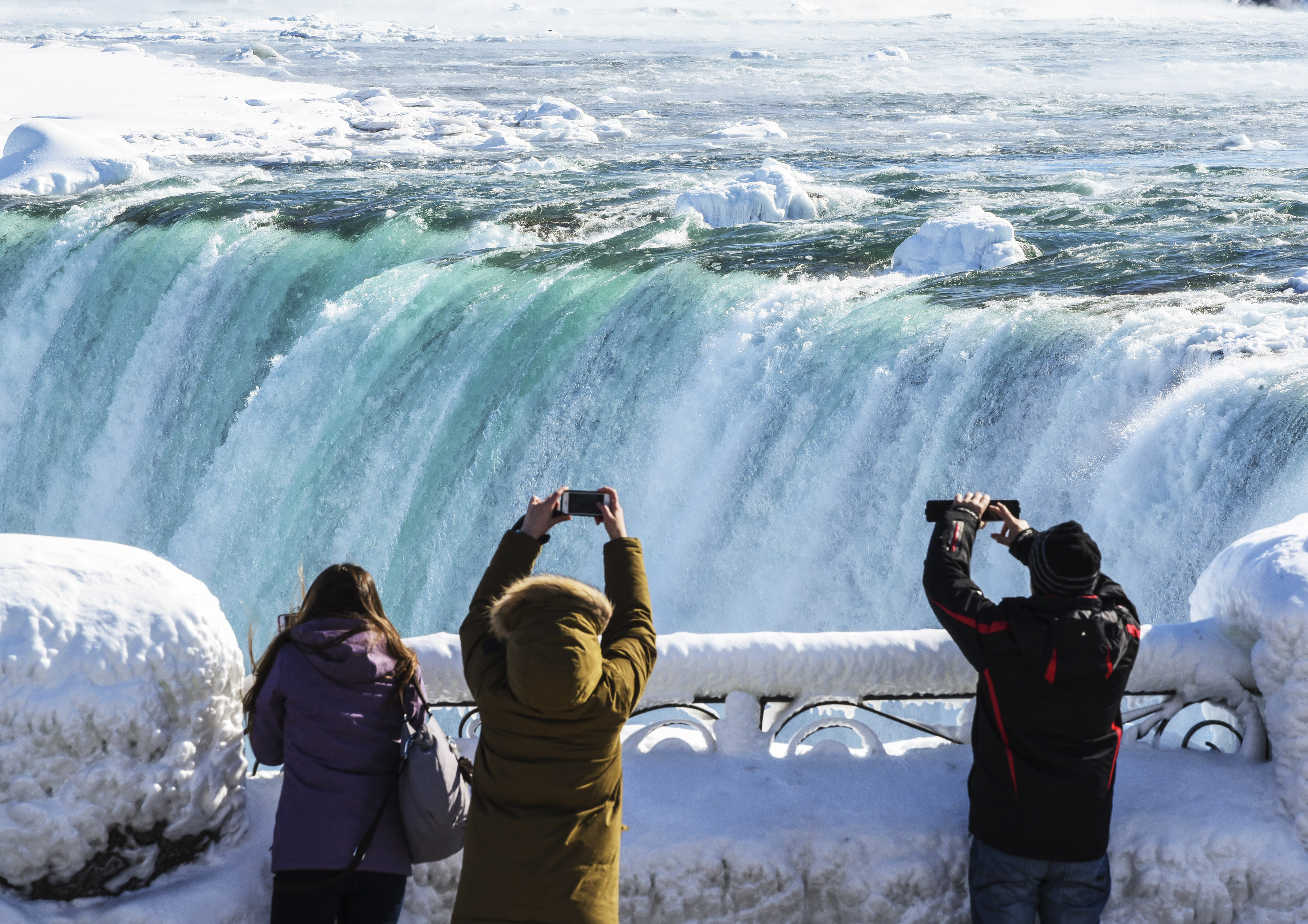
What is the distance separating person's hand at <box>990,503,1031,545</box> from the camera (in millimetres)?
3006

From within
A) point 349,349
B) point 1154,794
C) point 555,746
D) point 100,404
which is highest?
point 555,746

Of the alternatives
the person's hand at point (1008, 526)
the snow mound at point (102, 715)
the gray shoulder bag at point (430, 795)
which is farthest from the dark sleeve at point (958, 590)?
the snow mound at point (102, 715)

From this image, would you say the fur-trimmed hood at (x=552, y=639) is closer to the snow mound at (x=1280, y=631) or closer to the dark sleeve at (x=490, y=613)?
the dark sleeve at (x=490, y=613)

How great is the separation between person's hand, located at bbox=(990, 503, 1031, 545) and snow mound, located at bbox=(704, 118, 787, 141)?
62.7 feet

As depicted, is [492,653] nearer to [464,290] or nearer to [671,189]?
[464,290]

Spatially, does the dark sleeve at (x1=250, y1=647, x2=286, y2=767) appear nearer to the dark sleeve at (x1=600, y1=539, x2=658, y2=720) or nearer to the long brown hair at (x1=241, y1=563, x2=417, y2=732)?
the long brown hair at (x1=241, y1=563, x2=417, y2=732)

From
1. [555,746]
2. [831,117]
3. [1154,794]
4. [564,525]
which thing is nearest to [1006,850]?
[1154,794]

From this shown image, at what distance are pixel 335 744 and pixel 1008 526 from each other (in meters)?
1.62

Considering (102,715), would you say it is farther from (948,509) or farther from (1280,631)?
(1280,631)

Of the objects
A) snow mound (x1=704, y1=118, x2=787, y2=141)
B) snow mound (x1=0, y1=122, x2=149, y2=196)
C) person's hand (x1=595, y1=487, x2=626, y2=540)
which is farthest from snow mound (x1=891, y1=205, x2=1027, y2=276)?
snow mound (x1=704, y1=118, x2=787, y2=141)

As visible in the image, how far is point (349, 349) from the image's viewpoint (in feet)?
30.0

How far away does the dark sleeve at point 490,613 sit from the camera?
92.4 inches

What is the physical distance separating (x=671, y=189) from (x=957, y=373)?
341 inches

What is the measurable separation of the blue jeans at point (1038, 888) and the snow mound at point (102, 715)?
1679 millimetres
